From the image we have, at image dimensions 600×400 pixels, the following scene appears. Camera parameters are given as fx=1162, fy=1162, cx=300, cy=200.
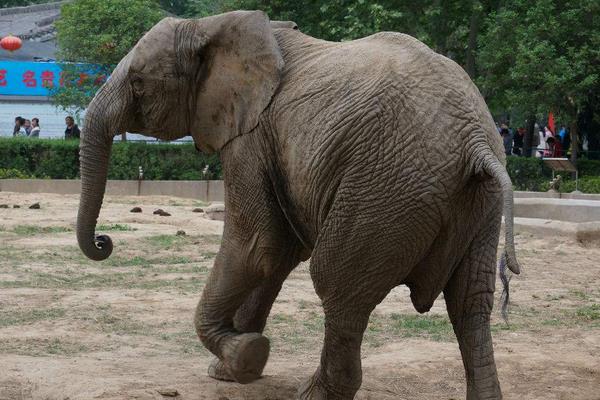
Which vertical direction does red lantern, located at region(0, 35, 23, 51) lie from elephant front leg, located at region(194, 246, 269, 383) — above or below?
above

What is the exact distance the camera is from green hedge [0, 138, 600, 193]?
2298 centimetres

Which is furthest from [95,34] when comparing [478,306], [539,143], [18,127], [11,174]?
[478,306]

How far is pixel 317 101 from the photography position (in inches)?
209

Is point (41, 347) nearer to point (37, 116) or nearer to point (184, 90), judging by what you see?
point (184, 90)

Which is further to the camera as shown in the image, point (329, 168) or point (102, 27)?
point (102, 27)

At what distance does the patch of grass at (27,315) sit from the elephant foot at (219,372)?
2207mm

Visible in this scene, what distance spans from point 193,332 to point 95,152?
247cm

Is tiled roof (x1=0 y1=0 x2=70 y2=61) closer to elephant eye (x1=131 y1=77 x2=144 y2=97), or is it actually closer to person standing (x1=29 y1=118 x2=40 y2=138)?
person standing (x1=29 y1=118 x2=40 y2=138)

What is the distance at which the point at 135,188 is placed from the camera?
73.1 ft

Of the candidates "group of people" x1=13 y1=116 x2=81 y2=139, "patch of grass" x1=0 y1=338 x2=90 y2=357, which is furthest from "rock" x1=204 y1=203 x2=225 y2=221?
"patch of grass" x1=0 y1=338 x2=90 y2=357

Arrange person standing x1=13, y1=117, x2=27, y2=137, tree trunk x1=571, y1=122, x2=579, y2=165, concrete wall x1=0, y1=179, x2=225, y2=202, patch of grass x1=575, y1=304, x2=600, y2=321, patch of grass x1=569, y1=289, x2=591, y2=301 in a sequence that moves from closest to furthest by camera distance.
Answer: patch of grass x1=575, y1=304, x2=600, y2=321
patch of grass x1=569, y1=289, x2=591, y2=301
concrete wall x1=0, y1=179, x2=225, y2=202
tree trunk x1=571, y1=122, x2=579, y2=165
person standing x1=13, y1=117, x2=27, y2=137

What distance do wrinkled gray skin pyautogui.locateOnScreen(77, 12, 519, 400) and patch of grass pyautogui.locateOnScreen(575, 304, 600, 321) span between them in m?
3.93

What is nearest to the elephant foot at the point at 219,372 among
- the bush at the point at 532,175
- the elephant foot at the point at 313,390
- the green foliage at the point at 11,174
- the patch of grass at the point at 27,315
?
the elephant foot at the point at 313,390

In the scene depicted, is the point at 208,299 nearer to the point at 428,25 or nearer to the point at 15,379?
the point at 15,379
